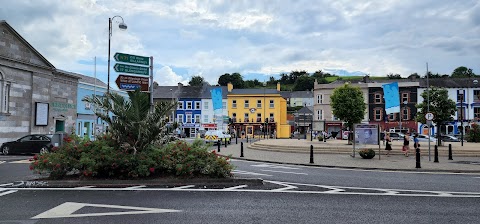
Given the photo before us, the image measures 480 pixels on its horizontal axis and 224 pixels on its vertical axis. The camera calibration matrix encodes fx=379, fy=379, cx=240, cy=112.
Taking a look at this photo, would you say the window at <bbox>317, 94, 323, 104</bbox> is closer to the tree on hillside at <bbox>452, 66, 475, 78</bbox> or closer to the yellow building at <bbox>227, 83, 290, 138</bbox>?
the yellow building at <bbox>227, 83, 290, 138</bbox>

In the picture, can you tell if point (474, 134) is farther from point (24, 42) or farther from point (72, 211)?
point (24, 42)

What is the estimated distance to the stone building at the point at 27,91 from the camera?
26609 mm

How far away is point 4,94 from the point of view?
2661 centimetres

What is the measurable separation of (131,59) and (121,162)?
207 inches

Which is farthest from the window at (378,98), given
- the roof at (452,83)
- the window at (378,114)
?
the roof at (452,83)

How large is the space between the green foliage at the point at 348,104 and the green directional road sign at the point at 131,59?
71.8 ft

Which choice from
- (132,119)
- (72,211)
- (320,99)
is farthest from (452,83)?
(72,211)

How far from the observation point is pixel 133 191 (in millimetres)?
9727

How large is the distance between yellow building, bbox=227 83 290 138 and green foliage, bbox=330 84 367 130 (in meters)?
38.8

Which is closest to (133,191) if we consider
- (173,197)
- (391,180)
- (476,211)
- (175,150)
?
(173,197)

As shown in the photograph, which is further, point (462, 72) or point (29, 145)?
point (462, 72)

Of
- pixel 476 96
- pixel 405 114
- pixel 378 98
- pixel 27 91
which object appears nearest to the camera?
pixel 27 91

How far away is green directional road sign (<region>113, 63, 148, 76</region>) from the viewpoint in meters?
14.4

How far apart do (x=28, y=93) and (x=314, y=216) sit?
2784cm
